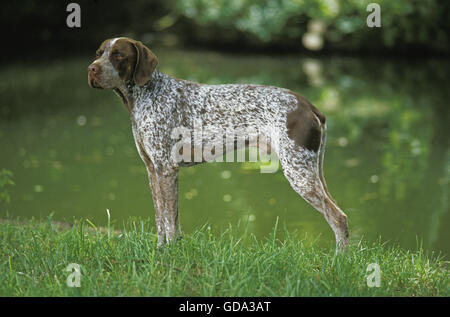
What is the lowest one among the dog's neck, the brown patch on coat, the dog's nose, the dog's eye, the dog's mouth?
the brown patch on coat

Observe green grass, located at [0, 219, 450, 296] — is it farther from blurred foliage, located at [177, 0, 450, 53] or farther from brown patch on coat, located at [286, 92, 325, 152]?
blurred foliage, located at [177, 0, 450, 53]

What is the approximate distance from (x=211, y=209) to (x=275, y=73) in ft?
33.4

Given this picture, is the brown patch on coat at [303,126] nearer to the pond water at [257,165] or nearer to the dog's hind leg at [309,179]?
the dog's hind leg at [309,179]

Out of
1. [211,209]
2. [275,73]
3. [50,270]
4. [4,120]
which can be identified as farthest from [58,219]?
[275,73]

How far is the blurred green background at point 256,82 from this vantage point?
730 cm

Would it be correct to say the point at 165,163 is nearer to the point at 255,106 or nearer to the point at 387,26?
the point at 255,106

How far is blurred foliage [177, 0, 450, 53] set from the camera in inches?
742

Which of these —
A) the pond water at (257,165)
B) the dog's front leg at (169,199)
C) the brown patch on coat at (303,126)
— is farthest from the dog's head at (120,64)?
the pond water at (257,165)

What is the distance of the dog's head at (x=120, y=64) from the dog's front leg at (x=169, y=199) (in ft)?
2.46

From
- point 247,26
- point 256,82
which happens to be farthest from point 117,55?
point 247,26

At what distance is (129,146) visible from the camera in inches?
413

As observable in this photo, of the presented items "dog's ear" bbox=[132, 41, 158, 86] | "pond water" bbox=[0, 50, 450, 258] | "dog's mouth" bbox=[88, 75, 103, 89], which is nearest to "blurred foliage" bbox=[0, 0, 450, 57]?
"pond water" bbox=[0, 50, 450, 258]

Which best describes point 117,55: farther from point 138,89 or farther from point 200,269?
point 200,269

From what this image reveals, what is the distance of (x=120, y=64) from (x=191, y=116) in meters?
0.69
